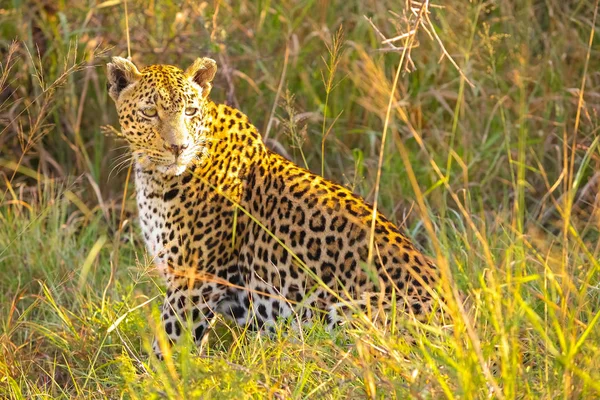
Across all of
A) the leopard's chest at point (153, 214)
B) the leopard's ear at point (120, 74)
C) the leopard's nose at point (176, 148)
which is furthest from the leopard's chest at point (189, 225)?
the leopard's ear at point (120, 74)

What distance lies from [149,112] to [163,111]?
0.08 meters

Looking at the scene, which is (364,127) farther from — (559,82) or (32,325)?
(32,325)

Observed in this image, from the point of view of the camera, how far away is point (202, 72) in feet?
16.6

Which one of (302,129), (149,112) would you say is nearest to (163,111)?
(149,112)

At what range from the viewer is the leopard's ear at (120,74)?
194 inches

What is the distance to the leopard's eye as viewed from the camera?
4835 mm

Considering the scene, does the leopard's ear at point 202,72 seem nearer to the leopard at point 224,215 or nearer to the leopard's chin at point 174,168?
the leopard at point 224,215

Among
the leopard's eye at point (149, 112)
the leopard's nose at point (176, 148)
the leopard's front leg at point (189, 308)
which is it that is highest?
the leopard's eye at point (149, 112)

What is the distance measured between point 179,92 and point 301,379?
1667 mm

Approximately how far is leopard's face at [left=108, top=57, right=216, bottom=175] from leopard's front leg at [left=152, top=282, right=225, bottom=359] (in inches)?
21.8

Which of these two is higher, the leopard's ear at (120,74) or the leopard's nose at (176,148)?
the leopard's ear at (120,74)

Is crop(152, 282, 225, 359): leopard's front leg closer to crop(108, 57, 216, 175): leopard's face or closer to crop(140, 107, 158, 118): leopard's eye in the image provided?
crop(108, 57, 216, 175): leopard's face

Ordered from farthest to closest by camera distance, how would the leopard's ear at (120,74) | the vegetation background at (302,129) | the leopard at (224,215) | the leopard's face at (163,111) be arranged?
the vegetation background at (302,129)
the leopard's ear at (120,74)
the leopard's face at (163,111)
the leopard at (224,215)

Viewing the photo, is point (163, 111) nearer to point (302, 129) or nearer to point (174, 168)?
point (174, 168)
